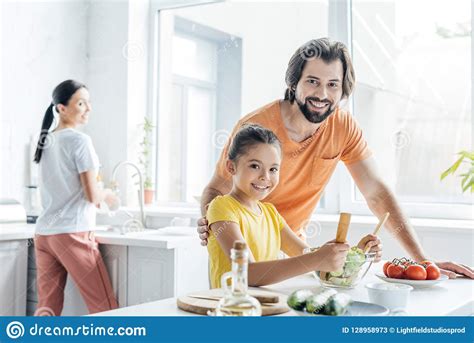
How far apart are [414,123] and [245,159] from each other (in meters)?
1.71

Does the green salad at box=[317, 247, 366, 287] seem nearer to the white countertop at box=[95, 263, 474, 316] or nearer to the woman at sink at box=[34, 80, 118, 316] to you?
the white countertop at box=[95, 263, 474, 316]

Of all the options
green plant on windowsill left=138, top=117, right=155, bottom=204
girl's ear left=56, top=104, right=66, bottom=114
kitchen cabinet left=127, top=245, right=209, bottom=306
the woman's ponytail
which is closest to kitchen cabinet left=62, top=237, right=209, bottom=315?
kitchen cabinet left=127, top=245, right=209, bottom=306

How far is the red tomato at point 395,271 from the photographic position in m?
1.59

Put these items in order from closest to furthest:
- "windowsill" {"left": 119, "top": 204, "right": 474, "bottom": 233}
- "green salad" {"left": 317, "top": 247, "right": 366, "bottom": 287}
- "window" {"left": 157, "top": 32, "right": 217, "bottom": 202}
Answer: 1. "green salad" {"left": 317, "top": 247, "right": 366, "bottom": 287}
2. "windowsill" {"left": 119, "top": 204, "right": 474, "bottom": 233}
3. "window" {"left": 157, "top": 32, "right": 217, "bottom": 202}

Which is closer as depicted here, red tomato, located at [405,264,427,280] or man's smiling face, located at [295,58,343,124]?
red tomato, located at [405,264,427,280]

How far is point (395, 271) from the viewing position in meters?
1.60

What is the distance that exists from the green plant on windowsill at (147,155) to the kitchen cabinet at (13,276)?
0.92 m

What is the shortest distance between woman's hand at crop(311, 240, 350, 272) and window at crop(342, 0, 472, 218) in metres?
1.81

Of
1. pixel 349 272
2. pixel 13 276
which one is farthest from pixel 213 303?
pixel 13 276

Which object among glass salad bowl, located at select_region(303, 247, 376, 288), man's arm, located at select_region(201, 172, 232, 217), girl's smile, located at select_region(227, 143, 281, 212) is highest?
girl's smile, located at select_region(227, 143, 281, 212)

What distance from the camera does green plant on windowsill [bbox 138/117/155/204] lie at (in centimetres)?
376

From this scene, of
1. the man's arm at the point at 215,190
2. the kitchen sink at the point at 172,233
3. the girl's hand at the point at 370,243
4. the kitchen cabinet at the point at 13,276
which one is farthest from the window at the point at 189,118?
the girl's hand at the point at 370,243
